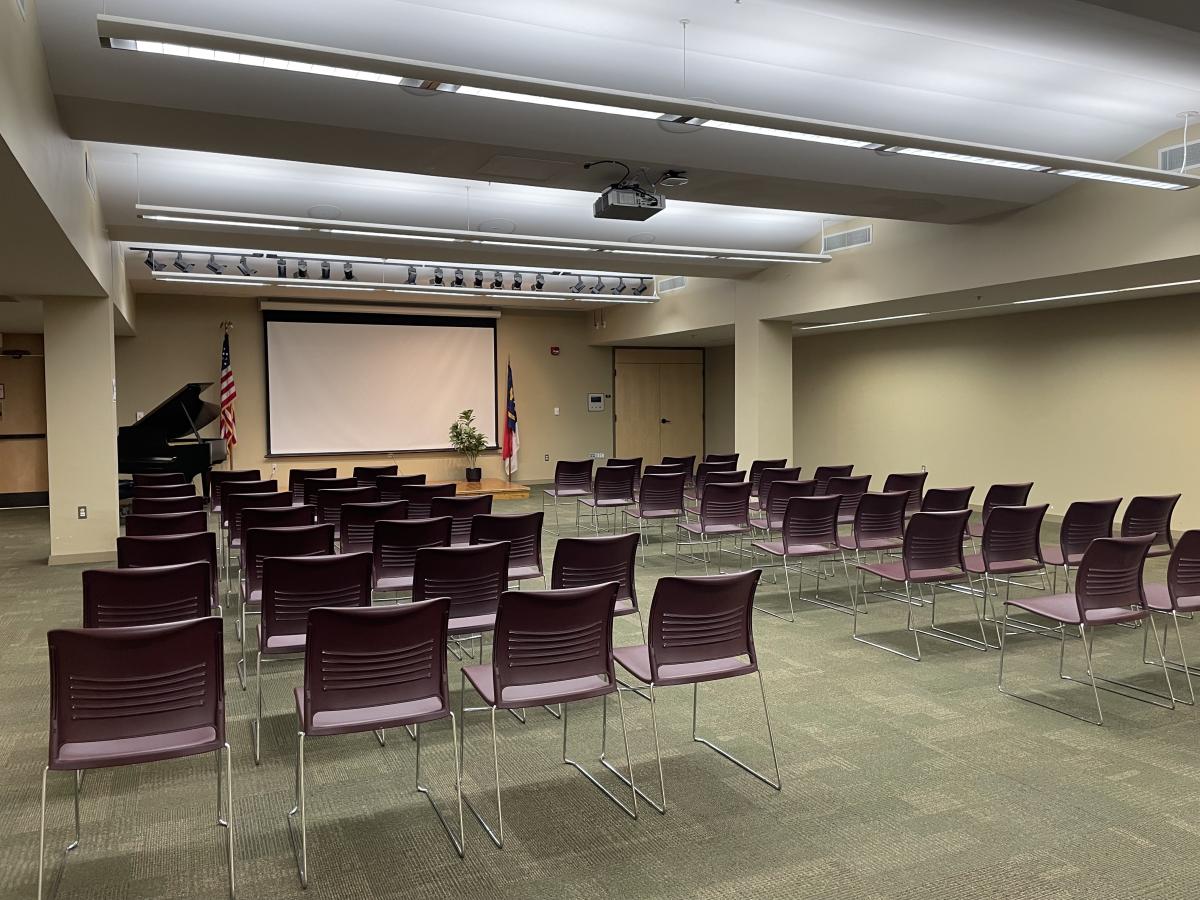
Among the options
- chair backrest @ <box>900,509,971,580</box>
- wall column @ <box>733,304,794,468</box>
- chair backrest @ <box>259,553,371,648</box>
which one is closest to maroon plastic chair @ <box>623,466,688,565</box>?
chair backrest @ <box>900,509,971,580</box>

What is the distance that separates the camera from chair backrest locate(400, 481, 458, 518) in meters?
7.38

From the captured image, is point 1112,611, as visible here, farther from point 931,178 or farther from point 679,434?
point 679,434

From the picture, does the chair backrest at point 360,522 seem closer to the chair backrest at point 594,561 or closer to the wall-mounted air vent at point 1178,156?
the chair backrest at point 594,561

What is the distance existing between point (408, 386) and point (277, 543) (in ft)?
36.4

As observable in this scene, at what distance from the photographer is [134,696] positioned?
2.93 m

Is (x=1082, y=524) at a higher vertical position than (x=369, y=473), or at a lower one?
lower

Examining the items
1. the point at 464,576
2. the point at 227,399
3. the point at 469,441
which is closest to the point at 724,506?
the point at 464,576

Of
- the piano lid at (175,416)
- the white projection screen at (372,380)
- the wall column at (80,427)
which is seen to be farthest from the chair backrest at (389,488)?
the white projection screen at (372,380)

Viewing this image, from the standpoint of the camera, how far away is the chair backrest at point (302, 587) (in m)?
4.09

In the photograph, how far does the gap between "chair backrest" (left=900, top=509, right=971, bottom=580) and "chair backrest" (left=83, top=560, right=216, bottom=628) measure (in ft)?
13.6

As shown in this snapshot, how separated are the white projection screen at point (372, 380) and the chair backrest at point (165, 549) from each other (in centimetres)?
1053

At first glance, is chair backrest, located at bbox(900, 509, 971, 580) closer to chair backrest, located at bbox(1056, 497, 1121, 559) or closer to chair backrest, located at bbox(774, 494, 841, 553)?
chair backrest, located at bbox(1056, 497, 1121, 559)

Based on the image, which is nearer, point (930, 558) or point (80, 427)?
point (930, 558)

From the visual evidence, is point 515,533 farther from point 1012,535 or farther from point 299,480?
point 299,480
